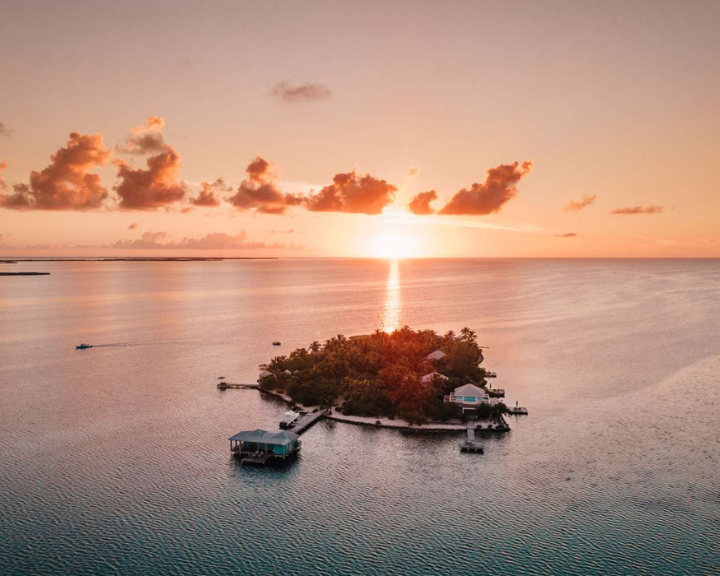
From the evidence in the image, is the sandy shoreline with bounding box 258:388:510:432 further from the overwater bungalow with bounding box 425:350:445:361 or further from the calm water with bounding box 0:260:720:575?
the overwater bungalow with bounding box 425:350:445:361

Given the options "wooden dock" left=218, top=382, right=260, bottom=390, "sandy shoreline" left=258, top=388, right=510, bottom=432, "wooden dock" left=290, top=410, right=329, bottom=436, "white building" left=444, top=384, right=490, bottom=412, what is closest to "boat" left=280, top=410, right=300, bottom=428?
"wooden dock" left=290, top=410, right=329, bottom=436

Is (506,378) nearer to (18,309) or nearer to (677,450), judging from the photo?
(677,450)

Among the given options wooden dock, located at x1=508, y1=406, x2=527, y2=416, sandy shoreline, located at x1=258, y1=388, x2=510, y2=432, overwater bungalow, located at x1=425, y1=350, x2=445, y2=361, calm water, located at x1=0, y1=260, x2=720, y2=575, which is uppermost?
overwater bungalow, located at x1=425, y1=350, x2=445, y2=361

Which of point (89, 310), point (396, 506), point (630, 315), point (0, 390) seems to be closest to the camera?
point (396, 506)

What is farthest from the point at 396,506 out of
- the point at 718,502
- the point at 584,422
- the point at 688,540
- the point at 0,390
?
the point at 0,390

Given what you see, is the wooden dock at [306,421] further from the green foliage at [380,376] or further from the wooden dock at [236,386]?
the wooden dock at [236,386]

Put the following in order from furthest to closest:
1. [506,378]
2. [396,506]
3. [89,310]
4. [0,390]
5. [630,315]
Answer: [89,310] → [630,315] → [506,378] → [0,390] → [396,506]

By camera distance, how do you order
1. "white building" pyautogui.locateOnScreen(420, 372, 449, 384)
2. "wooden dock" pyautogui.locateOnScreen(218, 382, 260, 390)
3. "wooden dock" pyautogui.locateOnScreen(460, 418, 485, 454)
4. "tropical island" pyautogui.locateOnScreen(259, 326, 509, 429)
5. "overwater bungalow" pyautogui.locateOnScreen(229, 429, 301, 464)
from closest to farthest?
1. "overwater bungalow" pyautogui.locateOnScreen(229, 429, 301, 464)
2. "wooden dock" pyautogui.locateOnScreen(460, 418, 485, 454)
3. "tropical island" pyautogui.locateOnScreen(259, 326, 509, 429)
4. "white building" pyautogui.locateOnScreen(420, 372, 449, 384)
5. "wooden dock" pyautogui.locateOnScreen(218, 382, 260, 390)
